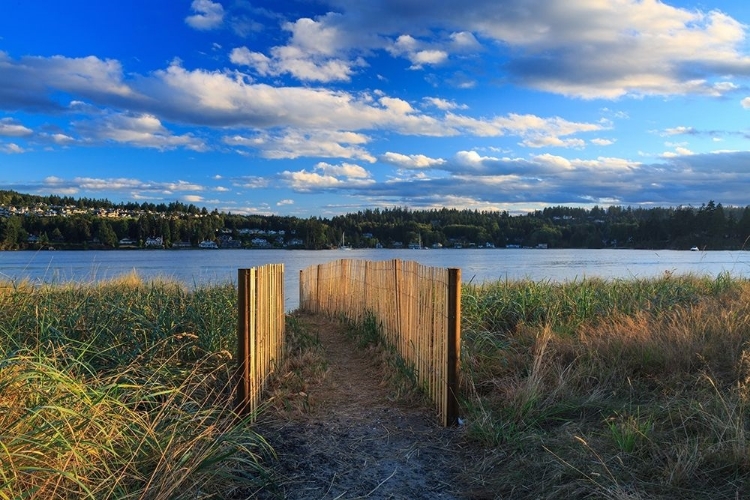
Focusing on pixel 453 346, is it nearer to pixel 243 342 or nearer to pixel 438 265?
pixel 243 342

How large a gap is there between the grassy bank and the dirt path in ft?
1.09

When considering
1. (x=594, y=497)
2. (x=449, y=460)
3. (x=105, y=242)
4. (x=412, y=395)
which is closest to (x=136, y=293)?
(x=412, y=395)

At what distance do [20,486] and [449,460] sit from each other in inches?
116

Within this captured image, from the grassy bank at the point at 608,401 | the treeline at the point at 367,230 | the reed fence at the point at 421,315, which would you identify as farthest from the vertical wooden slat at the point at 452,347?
the treeline at the point at 367,230

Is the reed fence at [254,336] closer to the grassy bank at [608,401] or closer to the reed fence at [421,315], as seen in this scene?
the reed fence at [421,315]

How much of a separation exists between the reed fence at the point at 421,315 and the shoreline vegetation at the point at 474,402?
1.13ft

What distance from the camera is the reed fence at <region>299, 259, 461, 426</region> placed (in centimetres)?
511

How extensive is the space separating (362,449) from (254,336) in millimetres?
1600

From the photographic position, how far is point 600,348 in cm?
632

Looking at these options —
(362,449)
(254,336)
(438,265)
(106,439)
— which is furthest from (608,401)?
(438,265)

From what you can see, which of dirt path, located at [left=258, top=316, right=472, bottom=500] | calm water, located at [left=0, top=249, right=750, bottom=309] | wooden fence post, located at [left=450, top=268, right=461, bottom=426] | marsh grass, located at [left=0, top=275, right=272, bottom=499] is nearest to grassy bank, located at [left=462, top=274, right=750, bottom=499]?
wooden fence post, located at [left=450, top=268, right=461, bottom=426]

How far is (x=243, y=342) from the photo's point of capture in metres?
5.14

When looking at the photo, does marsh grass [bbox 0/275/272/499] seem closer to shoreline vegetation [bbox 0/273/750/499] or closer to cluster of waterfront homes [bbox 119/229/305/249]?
shoreline vegetation [bbox 0/273/750/499]

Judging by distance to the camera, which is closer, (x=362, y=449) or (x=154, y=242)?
(x=362, y=449)
